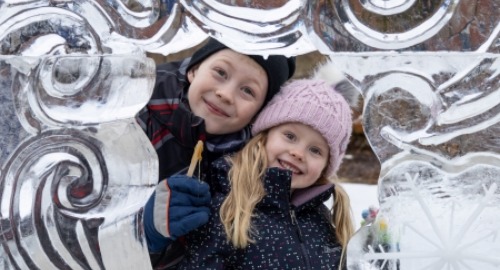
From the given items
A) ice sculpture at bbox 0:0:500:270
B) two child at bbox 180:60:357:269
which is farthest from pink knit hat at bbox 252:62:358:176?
ice sculpture at bbox 0:0:500:270

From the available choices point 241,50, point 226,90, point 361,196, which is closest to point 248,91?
point 226,90

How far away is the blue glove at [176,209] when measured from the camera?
1.67m

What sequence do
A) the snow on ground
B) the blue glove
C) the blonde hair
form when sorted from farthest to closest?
the snow on ground → the blonde hair → the blue glove

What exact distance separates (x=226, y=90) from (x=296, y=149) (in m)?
0.19

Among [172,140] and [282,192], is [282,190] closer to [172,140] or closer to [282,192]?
[282,192]

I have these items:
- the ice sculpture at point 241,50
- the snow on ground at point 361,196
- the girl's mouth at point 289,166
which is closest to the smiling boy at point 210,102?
the girl's mouth at point 289,166

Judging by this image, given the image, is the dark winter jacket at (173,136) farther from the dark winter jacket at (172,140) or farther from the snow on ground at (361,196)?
the snow on ground at (361,196)

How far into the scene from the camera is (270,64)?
186 centimetres

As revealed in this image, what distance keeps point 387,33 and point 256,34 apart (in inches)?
7.8

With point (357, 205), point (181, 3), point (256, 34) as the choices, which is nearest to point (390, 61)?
point (256, 34)

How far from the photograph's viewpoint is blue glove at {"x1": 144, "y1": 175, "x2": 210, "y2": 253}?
1669 millimetres

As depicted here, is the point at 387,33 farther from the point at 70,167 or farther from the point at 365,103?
the point at 70,167

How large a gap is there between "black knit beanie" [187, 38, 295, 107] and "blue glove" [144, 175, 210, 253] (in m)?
0.30

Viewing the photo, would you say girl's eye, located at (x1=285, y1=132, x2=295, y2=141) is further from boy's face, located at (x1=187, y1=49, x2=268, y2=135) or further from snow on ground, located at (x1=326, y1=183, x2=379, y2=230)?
snow on ground, located at (x1=326, y1=183, x2=379, y2=230)
